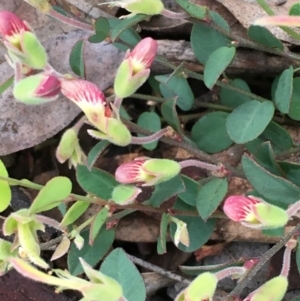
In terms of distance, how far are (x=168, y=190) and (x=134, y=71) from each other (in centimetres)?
34

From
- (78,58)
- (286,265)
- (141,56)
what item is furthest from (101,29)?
(286,265)

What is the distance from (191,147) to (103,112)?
0.39 m

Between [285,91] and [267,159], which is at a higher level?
[285,91]

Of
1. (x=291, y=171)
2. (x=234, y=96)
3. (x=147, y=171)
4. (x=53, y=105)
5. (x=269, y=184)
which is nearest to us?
(x=147, y=171)

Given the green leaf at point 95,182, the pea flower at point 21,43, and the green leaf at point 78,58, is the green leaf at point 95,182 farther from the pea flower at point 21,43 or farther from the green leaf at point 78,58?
the pea flower at point 21,43

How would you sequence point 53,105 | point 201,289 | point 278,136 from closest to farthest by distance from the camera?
point 201,289
point 278,136
point 53,105

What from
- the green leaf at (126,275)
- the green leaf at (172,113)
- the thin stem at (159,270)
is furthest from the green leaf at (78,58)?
the thin stem at (159,270)

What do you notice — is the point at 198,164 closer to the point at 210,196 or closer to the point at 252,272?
the point at 210,196

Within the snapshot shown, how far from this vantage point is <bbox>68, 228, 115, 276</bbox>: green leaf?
1363 millimetres

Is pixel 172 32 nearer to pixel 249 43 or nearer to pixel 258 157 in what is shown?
pixel 249 43

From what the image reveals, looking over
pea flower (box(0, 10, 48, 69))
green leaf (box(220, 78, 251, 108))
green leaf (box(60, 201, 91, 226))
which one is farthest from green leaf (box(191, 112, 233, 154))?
pea flower (box(0, 10, 48, 69))

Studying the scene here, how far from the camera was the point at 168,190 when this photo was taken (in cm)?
127

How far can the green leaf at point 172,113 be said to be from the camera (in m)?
1.29

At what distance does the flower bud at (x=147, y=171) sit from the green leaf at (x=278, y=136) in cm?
42
